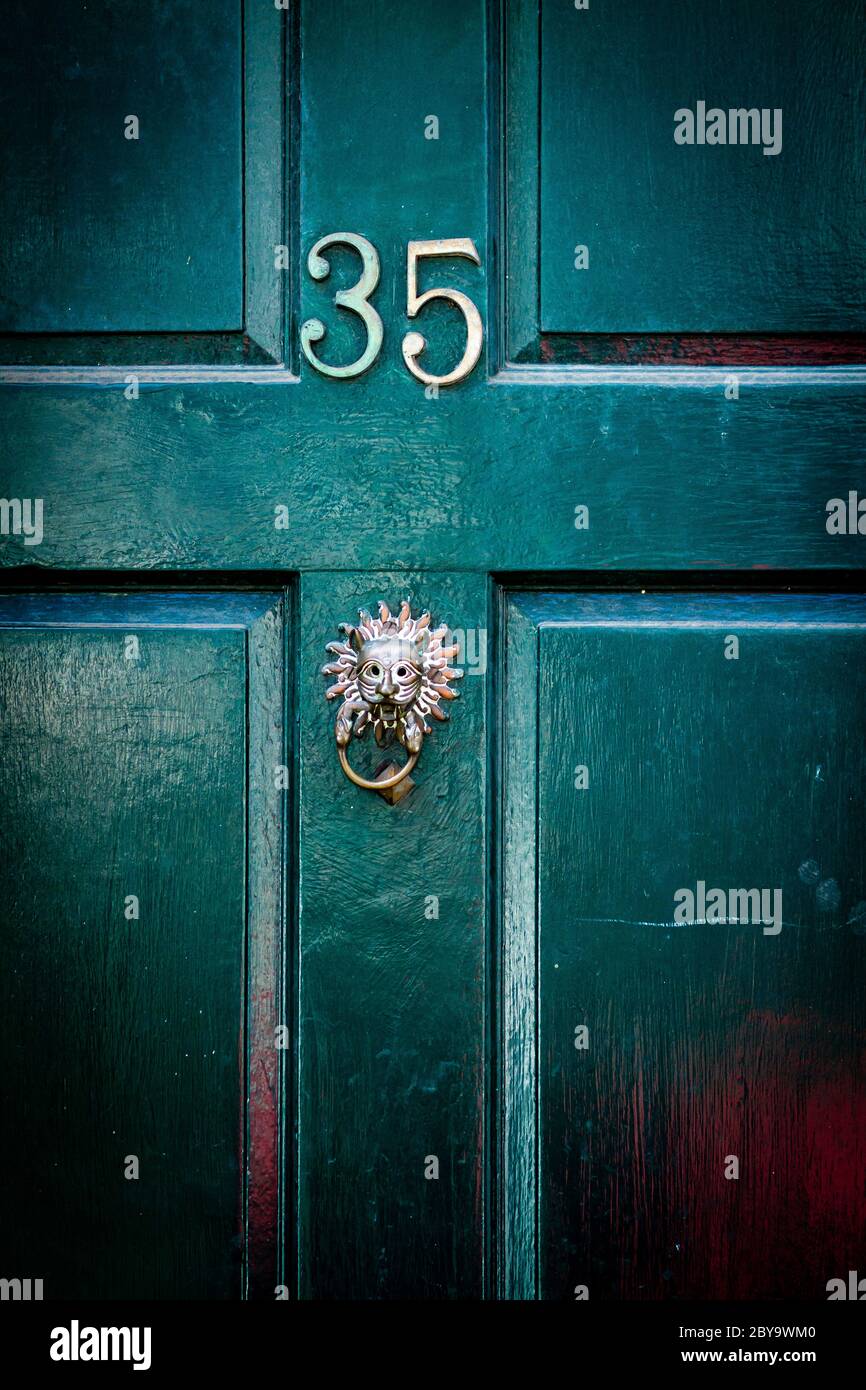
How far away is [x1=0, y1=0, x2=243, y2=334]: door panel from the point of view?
3.33ft

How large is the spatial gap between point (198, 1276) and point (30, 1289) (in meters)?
0.15

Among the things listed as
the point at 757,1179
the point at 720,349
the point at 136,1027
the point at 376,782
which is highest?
the point at 720,349

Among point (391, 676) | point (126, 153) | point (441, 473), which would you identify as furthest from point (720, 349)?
point (126, 153)

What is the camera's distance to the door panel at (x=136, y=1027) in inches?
40.2

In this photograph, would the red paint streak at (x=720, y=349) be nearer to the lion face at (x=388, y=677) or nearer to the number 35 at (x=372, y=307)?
the number 35 at (x=372, y=307)

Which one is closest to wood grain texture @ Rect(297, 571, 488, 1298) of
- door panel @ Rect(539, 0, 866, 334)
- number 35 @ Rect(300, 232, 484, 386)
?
number 35 @ Rect(300, 232, 484, 386)

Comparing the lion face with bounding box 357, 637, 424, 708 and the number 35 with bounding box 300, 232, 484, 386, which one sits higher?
the number 35 with bounding box 300, 232, 484, 386

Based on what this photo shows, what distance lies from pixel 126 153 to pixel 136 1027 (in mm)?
758

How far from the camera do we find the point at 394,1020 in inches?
40.1

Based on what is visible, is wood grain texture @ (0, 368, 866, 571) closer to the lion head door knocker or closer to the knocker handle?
the lion head door knocker

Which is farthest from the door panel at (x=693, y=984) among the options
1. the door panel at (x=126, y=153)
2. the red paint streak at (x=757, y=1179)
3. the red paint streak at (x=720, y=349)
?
the door panel at (x=126, y=153)

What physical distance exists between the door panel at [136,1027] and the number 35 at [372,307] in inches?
13.8

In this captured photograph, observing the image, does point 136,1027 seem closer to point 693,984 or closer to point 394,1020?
point 394,1020

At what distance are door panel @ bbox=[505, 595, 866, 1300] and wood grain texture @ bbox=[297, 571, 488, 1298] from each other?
5cm
